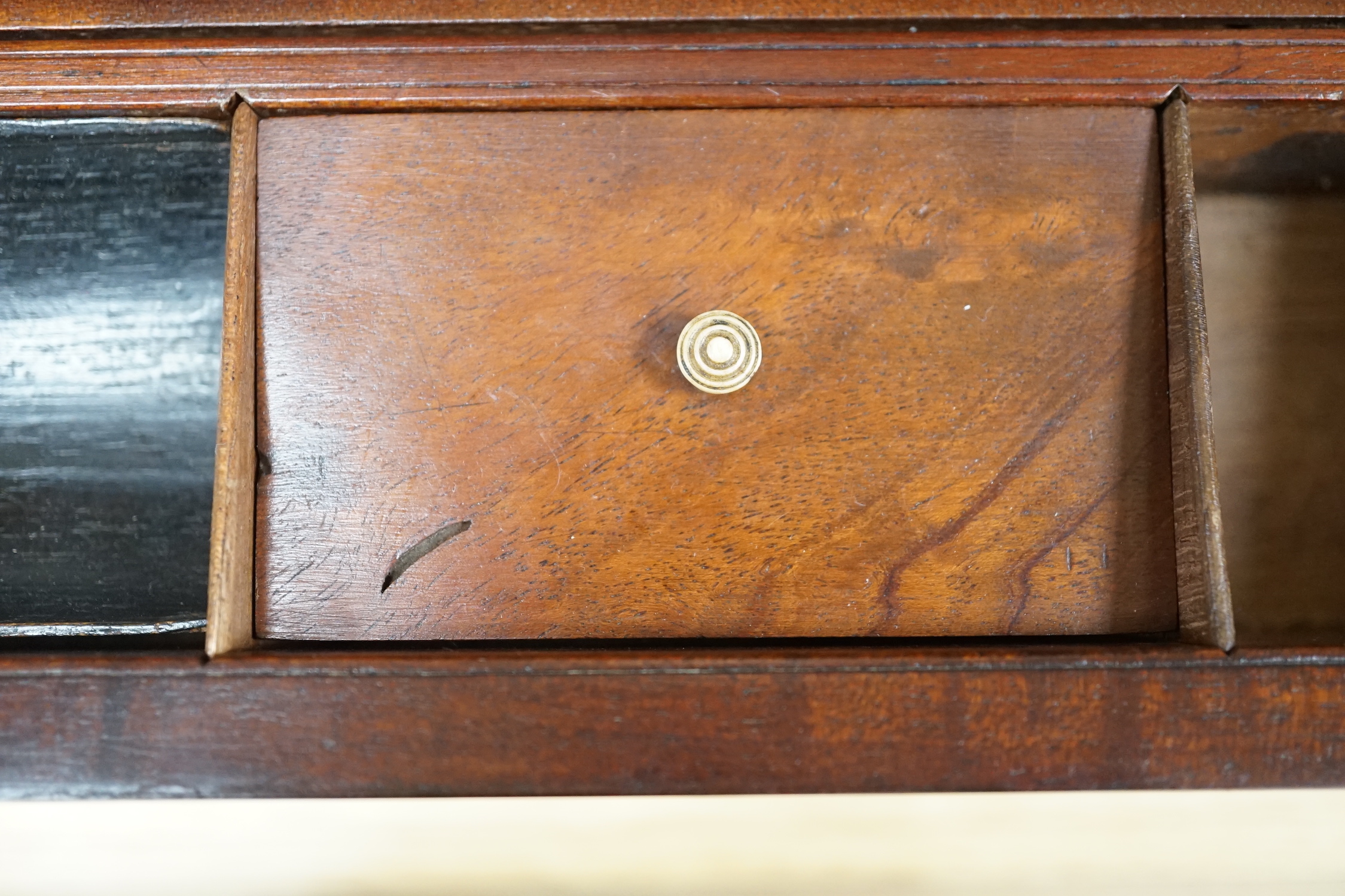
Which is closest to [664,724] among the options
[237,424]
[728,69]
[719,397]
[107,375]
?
[719,397]

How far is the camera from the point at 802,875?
874mm

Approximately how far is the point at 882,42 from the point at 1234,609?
0.64 m

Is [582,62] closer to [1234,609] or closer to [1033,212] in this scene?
[1033,212]

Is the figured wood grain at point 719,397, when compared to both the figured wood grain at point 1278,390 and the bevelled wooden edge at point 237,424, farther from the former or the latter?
the figured wood grain at point 1278,390

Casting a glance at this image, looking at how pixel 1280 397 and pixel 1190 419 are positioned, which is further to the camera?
pixel 1280 397

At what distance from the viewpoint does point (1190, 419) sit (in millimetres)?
634

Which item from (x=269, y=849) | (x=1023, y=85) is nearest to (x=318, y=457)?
(x=269, y=849)

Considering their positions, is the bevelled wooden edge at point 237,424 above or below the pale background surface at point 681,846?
above

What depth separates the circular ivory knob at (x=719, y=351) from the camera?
0.61 m

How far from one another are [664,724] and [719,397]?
23cm

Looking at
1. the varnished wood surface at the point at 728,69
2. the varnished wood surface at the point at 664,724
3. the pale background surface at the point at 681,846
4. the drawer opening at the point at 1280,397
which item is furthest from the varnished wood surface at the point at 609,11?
the pale background surface at the point at 681,846

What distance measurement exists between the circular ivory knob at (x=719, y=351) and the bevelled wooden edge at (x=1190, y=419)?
31 cm

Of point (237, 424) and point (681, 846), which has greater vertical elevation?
point (237, 424)

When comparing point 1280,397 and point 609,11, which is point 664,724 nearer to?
point 609,11
